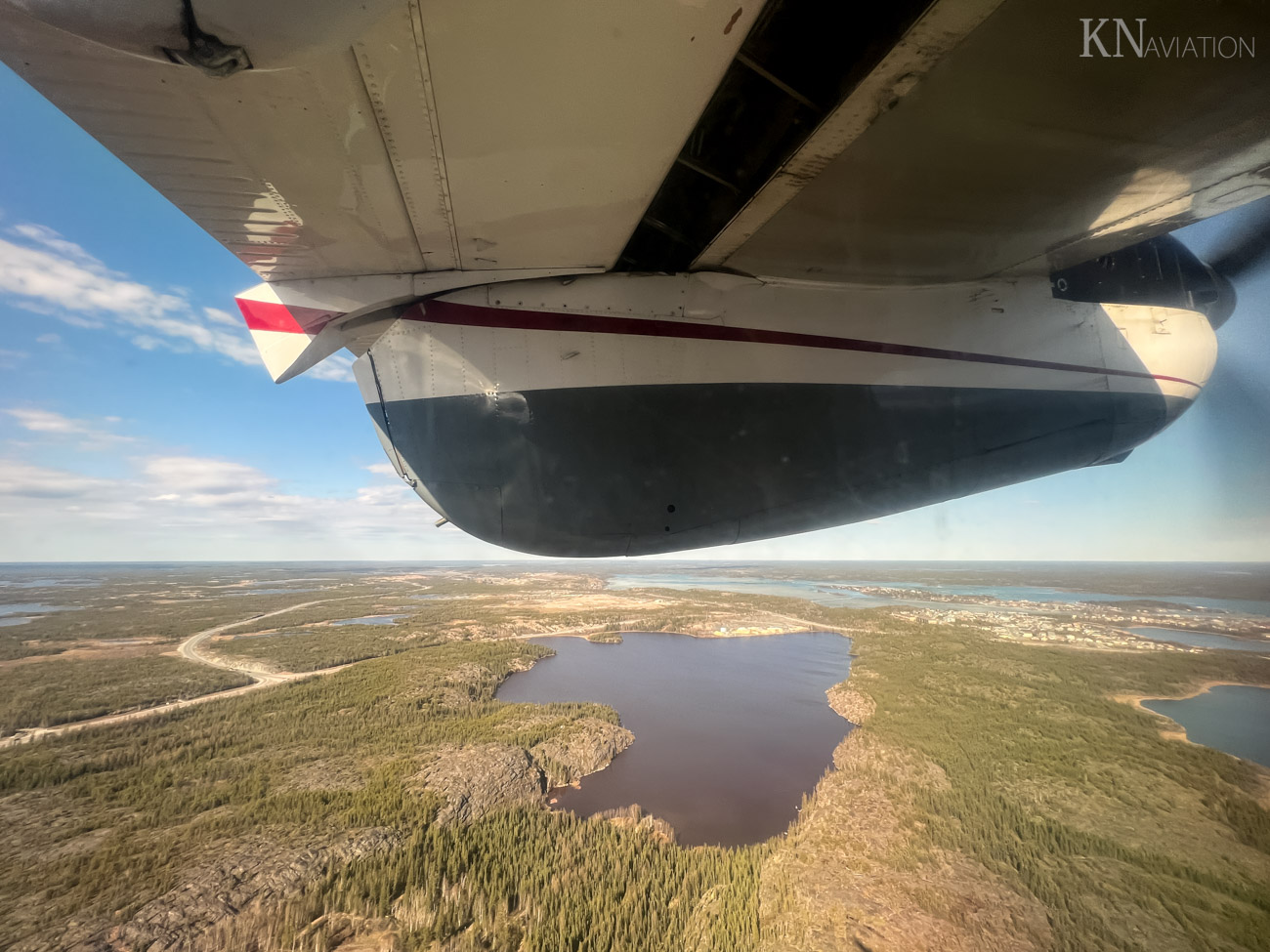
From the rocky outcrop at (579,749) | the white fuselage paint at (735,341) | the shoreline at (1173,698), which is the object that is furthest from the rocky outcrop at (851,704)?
the white fuselage paint at (735,341)

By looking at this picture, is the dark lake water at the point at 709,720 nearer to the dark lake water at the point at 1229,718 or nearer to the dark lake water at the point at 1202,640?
the dark lake water at the point at 1229,718

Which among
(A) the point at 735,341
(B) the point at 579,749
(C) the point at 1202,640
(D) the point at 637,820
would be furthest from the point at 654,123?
(C) the point at 1202,640

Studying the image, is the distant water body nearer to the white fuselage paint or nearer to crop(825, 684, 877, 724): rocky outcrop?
crop(825, 684, 877, 724): rocky outcrop

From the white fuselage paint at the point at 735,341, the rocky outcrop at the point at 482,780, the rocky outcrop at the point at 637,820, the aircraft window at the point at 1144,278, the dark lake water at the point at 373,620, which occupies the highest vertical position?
the aircraft window at the point at 1144,278

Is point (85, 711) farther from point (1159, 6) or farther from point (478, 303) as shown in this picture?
point (1159, 6)

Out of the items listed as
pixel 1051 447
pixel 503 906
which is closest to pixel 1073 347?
pixel 1051 447

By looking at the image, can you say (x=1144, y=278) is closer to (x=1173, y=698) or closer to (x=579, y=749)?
(x=579, y=749)
